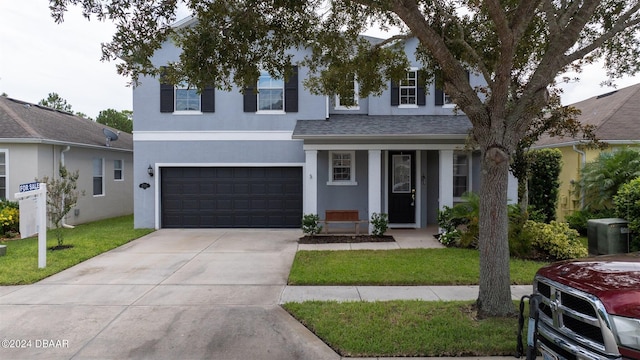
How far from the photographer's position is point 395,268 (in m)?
7.65

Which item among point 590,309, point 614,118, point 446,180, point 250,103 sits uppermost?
point 250,103

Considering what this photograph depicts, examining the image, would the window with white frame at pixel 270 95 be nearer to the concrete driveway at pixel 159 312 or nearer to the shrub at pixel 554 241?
the concrete driveway at pixel 159 312

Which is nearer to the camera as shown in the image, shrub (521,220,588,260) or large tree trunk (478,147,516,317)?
large tree trunk (478,147,516,317)

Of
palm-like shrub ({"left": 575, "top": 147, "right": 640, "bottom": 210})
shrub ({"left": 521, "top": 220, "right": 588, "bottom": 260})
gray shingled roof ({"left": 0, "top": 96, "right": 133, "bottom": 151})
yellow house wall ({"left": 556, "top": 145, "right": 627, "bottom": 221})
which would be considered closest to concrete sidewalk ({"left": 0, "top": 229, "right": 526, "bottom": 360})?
shrub ({"left": 521, "top": 220, "right": 588, "bottom": 260})

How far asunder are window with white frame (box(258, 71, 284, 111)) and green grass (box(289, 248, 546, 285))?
5750mm

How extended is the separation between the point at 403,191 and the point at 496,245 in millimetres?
7867

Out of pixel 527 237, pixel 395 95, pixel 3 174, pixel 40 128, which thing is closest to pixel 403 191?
pixel 395 95

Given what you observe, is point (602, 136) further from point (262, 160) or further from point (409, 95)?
point (262, 160)

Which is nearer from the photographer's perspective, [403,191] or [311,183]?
[311,183]

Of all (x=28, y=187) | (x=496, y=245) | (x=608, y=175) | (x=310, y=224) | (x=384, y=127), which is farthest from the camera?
(x=384, y=127)

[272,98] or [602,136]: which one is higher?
[272,98]

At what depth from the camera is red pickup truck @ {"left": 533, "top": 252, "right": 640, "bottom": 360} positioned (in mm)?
2633

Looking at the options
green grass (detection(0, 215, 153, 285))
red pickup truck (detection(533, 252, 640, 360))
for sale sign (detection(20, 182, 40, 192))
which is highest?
for sale sign (detection(20, 182, 40, 192))

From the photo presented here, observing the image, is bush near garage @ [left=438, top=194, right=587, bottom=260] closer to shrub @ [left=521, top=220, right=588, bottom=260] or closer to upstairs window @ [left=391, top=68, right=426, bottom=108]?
shrub @ [left=521, top=220, right=588, bottom=260]
